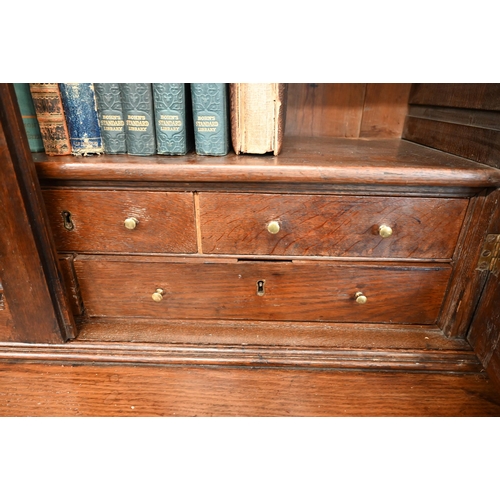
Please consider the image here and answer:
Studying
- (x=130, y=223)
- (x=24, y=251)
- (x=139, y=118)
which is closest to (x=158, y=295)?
Answer: (x=130, y=223)

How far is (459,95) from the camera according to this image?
32.0 inches

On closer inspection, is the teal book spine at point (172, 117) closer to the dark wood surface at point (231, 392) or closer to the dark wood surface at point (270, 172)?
the dark wood surface at point (270, 172)

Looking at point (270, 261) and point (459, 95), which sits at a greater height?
point (459, 95)

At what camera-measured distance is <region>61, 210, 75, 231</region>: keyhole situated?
2.44 ft

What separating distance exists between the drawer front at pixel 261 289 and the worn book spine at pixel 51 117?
253 millimetres

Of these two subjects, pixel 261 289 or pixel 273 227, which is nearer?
pixel 273 227

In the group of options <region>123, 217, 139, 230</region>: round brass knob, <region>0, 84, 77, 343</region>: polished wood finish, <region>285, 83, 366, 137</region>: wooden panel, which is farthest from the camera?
<region>285, 83, 366, 137</region>: wooden panel

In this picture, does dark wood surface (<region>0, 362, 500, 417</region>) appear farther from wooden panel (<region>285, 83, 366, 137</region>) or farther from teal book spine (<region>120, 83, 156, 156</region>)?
wooden panel (<region>285, 83, 366, 137</region>)

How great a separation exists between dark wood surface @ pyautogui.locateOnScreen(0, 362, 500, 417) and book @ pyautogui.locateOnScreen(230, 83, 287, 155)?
52cm

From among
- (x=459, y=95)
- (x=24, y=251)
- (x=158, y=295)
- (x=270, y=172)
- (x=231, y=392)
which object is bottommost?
(x=231, y=392)

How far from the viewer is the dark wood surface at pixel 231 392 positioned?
708mm

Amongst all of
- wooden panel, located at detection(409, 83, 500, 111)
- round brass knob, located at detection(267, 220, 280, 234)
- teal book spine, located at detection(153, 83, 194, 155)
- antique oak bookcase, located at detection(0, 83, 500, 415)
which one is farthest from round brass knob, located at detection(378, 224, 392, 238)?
teal book spine, located at detection(153, 83, 194, 155)

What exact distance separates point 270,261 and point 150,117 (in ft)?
1.33

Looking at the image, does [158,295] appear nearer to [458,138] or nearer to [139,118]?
[139,118]
